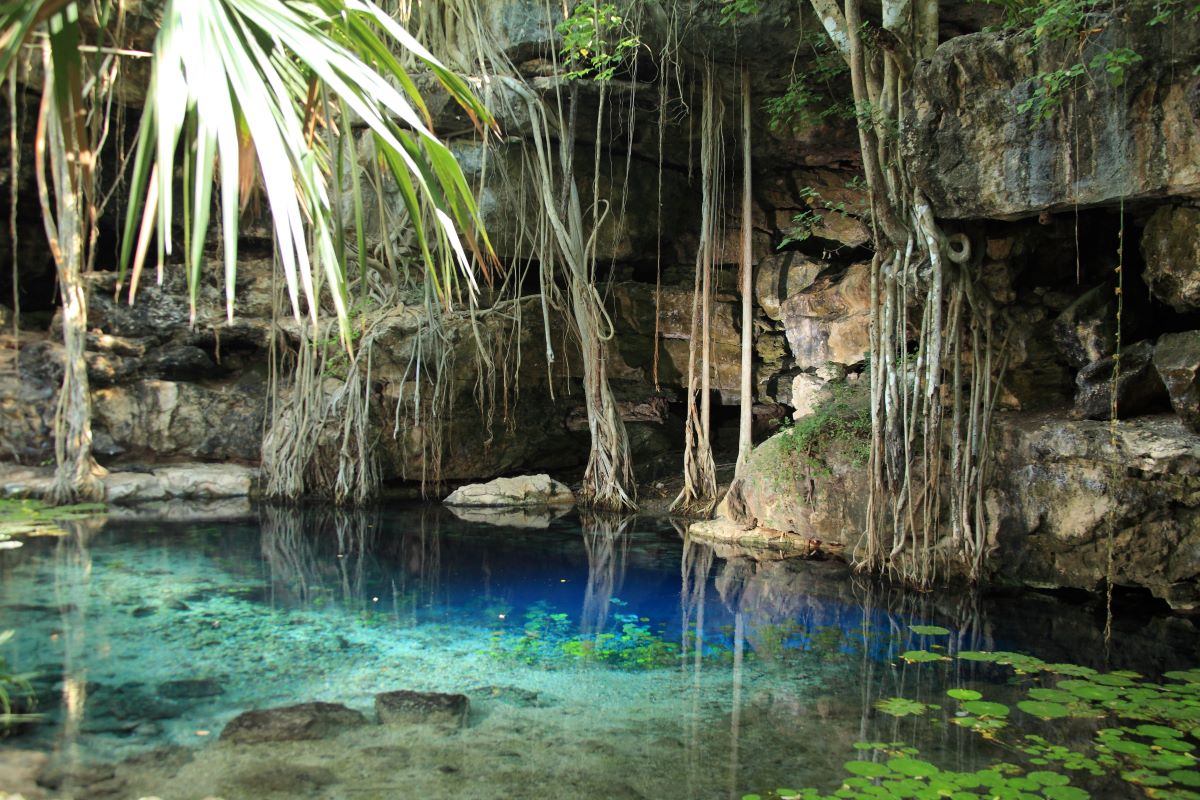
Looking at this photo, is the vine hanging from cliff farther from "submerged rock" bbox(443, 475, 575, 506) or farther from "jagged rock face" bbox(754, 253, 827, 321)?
"submerged rock" bbox(443, 475, 575, 506)

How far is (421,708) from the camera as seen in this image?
9.91 ft

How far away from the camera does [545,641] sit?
4051 mm

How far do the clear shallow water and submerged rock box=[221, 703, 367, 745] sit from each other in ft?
0.20

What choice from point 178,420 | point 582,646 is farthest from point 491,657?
point 178,420

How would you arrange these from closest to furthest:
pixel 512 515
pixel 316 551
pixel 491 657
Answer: pixel 491 657
pixel 316 551
pixel 512 515

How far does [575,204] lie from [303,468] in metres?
3.24

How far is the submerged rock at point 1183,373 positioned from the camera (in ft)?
14.2

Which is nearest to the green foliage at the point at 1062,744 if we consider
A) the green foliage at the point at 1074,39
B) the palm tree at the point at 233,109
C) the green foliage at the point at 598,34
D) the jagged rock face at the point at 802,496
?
Answer: the palm tree at the point at 233,109

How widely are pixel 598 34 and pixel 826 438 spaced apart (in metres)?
3.08

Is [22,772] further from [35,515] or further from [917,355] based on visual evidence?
[35,515]

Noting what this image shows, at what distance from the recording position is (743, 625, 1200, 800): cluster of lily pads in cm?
246

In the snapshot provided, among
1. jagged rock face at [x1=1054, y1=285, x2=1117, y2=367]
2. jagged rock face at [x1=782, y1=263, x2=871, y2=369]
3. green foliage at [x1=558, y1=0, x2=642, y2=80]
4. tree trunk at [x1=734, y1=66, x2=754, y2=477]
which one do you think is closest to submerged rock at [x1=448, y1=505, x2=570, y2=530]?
tree trunk at [x1=734, y1=66, x2=754, y2=477]

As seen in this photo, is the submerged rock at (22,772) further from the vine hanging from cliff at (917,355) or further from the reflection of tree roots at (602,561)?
the vine hanging from cliff at (917,355)

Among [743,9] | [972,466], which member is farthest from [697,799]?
[743,9]
